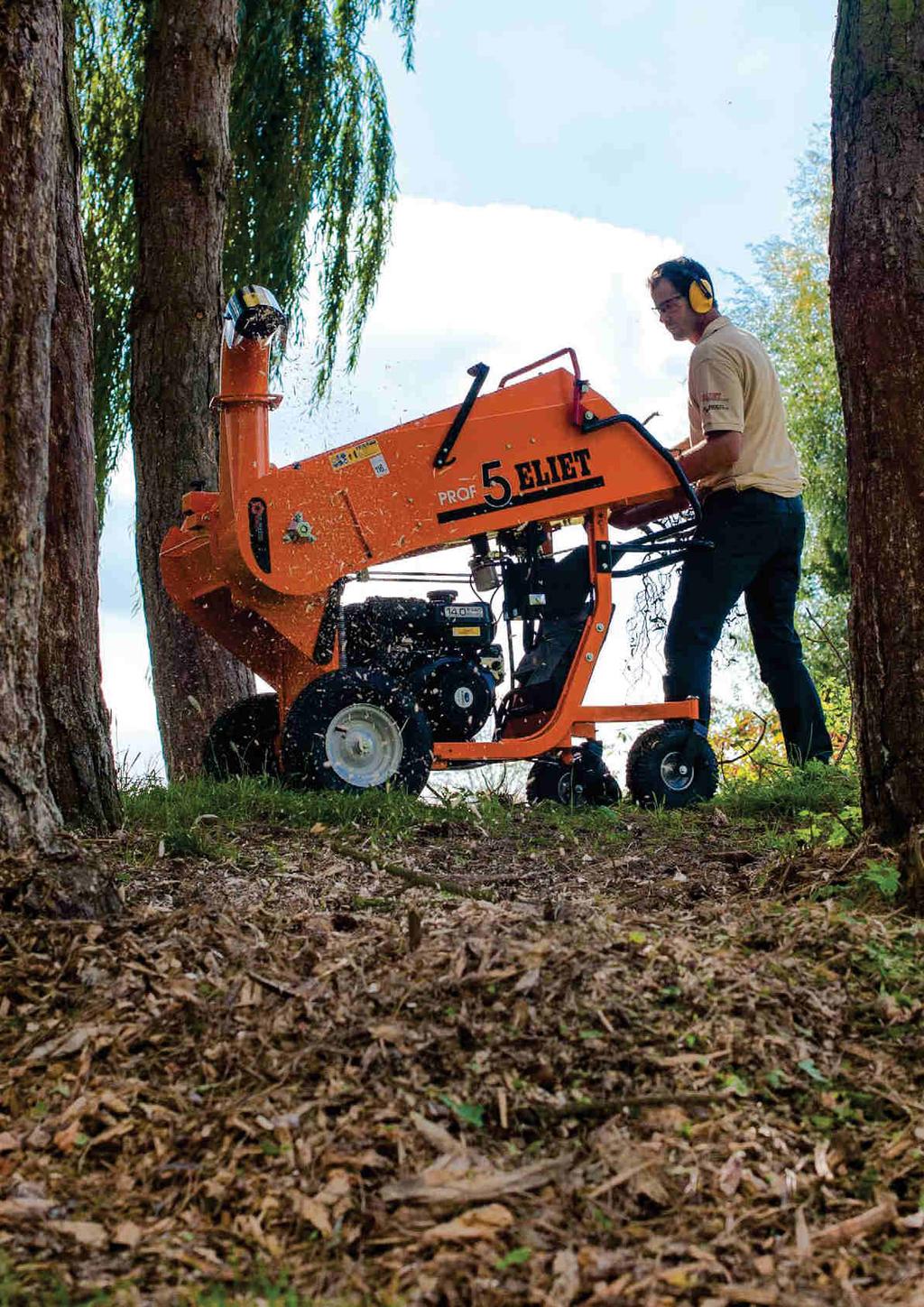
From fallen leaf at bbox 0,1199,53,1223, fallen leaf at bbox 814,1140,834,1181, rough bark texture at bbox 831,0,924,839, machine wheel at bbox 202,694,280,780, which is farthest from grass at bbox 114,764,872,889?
fallen leaf at bbox 0,1199,53,1223

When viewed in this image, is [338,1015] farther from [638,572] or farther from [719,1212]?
[638,572]

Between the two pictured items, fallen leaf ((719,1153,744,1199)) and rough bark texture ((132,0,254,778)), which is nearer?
fallen leaf ((719,1153,744,1199))

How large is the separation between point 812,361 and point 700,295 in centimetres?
1270

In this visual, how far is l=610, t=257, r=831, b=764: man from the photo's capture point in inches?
267

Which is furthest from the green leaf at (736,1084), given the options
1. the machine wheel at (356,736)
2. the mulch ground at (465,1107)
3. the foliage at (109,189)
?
the foliage at (109,189)

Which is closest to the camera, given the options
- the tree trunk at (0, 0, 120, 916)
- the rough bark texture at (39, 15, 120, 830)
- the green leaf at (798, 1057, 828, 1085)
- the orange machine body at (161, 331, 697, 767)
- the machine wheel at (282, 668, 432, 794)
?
the green leaf at (798, 1057, 828, 1085)

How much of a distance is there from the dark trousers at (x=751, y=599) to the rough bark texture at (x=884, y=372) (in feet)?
7.88

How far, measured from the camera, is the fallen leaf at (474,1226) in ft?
8.14

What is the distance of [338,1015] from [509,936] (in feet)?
1.88

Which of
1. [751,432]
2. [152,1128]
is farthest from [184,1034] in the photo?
[751,432]

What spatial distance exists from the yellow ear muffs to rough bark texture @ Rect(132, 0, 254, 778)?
109 inches

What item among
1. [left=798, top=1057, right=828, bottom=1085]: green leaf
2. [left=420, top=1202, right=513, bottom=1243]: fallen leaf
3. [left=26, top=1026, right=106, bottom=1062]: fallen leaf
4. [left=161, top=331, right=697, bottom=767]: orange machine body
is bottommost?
[left=420, top=1202, right=513, bottom=1243]: fallen leaf

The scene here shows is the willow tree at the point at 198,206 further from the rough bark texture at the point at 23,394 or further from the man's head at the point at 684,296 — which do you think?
the rough bark texture at the point at 23,394

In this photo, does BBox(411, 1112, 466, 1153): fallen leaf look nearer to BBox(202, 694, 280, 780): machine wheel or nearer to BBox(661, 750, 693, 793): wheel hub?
BBox(202, 694, 280, 780): machine wheel
